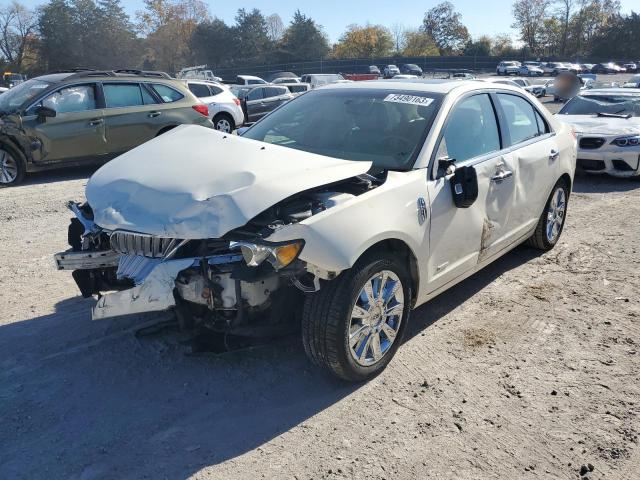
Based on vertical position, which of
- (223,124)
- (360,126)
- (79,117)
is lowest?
(223,124)

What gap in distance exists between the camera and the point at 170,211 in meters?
3.06

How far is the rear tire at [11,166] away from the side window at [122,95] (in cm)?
165

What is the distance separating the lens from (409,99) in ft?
13.9

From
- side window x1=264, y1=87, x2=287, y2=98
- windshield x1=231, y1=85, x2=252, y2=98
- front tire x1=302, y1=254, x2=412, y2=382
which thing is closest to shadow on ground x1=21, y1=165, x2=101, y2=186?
front tire x1=302, y1=254, x2=412, y2=382

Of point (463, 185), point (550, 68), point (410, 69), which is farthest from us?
point (550, 68)

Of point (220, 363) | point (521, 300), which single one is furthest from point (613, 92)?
point (220, 363)

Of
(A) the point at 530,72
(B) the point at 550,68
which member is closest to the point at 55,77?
(A) the point at 530,72

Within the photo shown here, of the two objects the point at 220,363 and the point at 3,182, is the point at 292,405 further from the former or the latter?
the point at 3,182

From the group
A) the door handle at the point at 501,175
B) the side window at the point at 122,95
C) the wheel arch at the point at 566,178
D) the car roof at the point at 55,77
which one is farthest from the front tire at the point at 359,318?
the car roof at the point at 55,77

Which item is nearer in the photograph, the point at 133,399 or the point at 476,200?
the point at 133,399

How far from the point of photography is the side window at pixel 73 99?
9.04 meters

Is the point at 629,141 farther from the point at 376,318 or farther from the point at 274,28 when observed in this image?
the point at 274,28

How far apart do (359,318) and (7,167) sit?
25.1 ft

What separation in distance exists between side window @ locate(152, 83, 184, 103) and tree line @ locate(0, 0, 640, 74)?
59.6 meters
